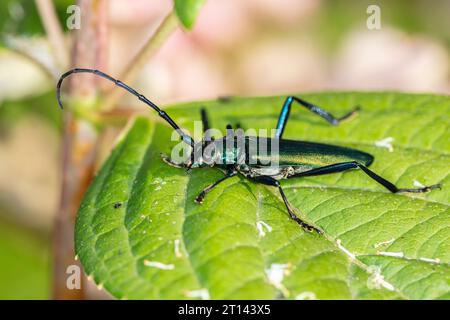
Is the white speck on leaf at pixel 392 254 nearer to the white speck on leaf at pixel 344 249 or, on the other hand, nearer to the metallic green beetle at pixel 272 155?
the white speck on leaf at pixel 344 249

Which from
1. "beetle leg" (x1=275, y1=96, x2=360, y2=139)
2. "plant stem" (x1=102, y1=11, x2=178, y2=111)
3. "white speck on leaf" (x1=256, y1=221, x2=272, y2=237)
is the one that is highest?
"plant stem" (x1=102, y1=11, x2=178, y2=111)

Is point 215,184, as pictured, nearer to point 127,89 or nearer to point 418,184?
point 127,89

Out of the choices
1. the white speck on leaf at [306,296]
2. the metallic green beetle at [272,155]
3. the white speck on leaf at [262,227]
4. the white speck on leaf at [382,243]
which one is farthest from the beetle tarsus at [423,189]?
the white speck on leaf at [306,296]

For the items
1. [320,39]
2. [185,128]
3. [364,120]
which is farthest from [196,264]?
[320,39]

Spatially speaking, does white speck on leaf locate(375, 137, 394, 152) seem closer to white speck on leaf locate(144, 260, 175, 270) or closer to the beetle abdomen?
the beetle abdomen

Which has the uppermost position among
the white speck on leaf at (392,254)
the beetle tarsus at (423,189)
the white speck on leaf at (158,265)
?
the beetle tarsus at (423,189)

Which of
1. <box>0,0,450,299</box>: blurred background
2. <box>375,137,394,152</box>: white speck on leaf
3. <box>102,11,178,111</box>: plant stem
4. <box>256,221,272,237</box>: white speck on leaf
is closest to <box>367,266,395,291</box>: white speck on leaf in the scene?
<box>256,221,272,237</box>: white speck on leaf

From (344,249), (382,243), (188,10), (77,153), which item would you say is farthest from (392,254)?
(77,153)
